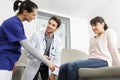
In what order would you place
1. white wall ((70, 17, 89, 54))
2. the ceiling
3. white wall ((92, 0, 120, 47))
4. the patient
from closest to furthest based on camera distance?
the patient → white wall ((92, 0, 120, 47)) → the ceiling → white wall ((70, 17, 89, 54))

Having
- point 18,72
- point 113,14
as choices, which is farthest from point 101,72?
point 113,14

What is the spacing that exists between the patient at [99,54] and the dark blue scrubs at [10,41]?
1.76 feet

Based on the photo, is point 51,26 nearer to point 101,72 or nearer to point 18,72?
point 18,72

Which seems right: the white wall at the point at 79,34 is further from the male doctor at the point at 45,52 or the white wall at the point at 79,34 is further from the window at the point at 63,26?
the male doctor at the point at 45,52

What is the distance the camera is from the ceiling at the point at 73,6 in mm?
3697

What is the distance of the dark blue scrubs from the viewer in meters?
1.33

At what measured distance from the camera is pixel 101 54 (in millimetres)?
→ 1835

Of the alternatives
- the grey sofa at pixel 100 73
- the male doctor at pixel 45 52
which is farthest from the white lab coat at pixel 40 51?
the grey sofa at pixel 100 73

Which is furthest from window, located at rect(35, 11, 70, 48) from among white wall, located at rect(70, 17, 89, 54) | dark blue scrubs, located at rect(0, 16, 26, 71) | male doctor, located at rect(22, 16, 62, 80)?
dark blue scrubs, located at rect(0, 16, 26, 71)

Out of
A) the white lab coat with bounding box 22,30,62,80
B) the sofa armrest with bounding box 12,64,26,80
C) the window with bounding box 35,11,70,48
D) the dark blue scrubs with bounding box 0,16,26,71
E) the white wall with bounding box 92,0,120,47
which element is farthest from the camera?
the window with bounding box 35,11,70,48

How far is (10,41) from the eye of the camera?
1334mm

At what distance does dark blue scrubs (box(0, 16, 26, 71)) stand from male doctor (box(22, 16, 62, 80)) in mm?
506

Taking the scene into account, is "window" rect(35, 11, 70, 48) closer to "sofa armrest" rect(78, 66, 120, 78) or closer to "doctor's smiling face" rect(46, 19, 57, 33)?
"doctor's smiling face" rect(46, 19, 57, 33)

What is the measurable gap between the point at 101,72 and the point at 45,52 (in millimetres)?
826
